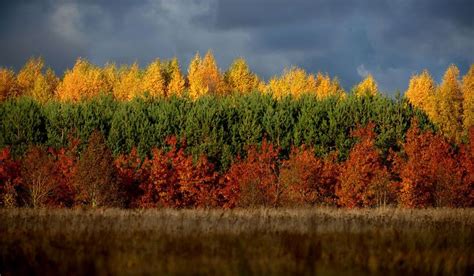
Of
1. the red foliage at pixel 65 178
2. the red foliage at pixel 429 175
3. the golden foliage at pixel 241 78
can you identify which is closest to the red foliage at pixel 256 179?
the red foliage at pixel 429 175

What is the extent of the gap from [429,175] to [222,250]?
29543 millimetres

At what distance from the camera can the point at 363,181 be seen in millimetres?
36938

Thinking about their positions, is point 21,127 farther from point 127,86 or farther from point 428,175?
point 127,86

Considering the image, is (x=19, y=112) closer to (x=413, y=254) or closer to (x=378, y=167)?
(x=378, y=167)

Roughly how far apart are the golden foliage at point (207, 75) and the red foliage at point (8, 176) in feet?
160

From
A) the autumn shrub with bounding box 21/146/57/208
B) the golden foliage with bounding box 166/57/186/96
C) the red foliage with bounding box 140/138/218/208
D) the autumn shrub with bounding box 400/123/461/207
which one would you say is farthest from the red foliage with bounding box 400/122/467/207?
the golden foliage with bounding box 166/57/186/96

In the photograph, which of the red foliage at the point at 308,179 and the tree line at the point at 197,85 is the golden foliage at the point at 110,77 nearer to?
the tree line at the point at 197,85

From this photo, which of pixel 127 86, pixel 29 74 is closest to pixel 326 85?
pixel 127 86

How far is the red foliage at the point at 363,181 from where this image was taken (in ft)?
119

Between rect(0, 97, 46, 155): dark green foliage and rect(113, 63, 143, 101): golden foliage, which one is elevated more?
rect(113, 63, 143, 101): golden foliage

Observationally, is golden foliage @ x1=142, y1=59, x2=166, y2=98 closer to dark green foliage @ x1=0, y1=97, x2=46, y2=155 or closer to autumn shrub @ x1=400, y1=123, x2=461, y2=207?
dark green foliage @ x1=0, y1=97, x2=46, y2=155

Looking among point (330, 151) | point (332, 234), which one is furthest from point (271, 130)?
point (332, 234)

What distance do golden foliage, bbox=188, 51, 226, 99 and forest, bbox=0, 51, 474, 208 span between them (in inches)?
1558

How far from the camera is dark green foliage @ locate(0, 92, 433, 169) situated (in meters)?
41.8
